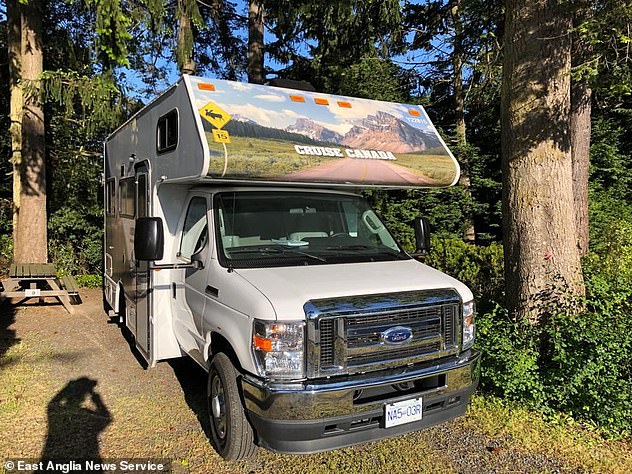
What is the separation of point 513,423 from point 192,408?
2.95 m

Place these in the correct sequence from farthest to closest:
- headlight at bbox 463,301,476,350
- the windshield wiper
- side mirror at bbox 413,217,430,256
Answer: side mirror at bbox 413,217,430,256 → the windshield wiper → headlight at bbox 463,301,476,350

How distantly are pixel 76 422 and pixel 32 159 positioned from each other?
26.7ft

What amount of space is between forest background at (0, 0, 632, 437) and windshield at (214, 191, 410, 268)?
1459 mm

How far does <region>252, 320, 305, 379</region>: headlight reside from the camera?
10.9 ft

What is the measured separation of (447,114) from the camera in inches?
640

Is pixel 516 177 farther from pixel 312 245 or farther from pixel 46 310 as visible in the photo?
pixel 46 310

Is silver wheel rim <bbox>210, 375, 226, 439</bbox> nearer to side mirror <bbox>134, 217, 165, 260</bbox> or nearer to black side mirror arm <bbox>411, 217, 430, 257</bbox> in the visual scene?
side mirror <bbox>134, 217, 165, 260</bbox>

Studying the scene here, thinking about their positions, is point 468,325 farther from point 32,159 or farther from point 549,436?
point 32,159

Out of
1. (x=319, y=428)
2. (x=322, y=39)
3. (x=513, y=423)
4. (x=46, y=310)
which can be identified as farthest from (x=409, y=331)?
(x=322, y=39)

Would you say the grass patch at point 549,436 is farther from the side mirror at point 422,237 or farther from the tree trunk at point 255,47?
the tree trunk at point 255,47

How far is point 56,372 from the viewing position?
5.96m

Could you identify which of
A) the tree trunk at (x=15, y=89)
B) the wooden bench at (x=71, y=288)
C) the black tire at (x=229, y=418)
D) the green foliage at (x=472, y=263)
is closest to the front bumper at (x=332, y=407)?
the black tire at (x=229, y=418)

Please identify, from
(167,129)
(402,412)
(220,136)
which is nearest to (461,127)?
(167,129)

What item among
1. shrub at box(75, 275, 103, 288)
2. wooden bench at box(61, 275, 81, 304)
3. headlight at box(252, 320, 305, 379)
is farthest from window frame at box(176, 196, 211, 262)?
shrub at box(75, 275, 103, 288)
